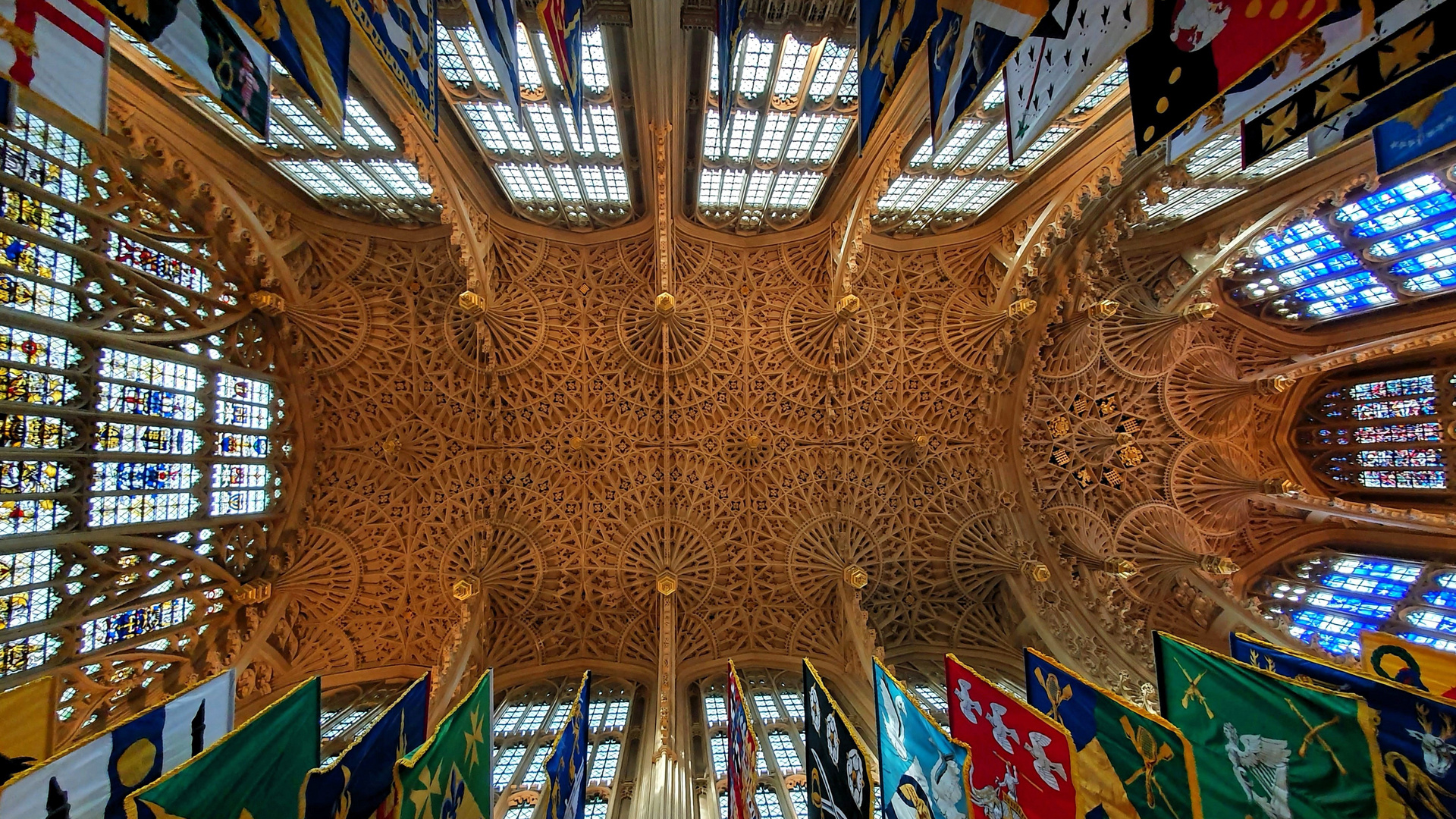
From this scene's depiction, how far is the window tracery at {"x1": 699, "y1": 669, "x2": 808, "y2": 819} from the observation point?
11.5 m

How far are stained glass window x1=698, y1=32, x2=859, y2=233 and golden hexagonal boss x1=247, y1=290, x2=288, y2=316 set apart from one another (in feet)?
34.3

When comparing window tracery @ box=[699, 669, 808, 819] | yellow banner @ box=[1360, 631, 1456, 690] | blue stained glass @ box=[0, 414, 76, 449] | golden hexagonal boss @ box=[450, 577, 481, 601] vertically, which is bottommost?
window tracery @ box=[699, 669, 808, 819]

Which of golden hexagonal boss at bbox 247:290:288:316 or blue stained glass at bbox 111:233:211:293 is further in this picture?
golden hexagonal boss at bbox 247:290:288:316

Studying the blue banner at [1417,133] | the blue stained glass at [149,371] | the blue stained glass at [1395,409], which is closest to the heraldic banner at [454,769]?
the blue stained glass at [149,371]

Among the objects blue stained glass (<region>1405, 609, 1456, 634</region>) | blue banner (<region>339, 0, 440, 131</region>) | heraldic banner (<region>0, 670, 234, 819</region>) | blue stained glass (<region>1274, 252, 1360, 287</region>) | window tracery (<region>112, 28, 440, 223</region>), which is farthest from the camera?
blue stained glass (<region>1274, 252, 1360, 287</region>)

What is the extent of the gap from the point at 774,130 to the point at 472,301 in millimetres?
8168

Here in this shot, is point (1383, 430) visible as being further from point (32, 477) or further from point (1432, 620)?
point (32, 477)

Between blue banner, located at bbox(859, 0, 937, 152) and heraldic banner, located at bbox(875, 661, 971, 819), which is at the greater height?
blue banner, located at bbox(859, 0, 937, 152)

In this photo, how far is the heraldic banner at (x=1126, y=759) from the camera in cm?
542

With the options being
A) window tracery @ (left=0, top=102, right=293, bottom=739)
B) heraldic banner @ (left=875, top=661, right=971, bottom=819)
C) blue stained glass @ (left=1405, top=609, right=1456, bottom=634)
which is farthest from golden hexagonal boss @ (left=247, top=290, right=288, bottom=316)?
blue stained glass @ (left=1405, top=609, right=1456, bottom=634)

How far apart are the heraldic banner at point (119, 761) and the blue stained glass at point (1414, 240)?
23.6 metres

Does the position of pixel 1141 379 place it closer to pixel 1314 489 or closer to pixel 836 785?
pixel 1314 489

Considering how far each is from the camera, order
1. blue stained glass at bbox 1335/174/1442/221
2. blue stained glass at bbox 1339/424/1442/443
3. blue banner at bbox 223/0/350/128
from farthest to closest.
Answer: blue stained glass at bbox 1339/424/1442/443 → blue stained glass at bbox 1335/174/1442/221 → blue banner at bbox 223/0/350/128

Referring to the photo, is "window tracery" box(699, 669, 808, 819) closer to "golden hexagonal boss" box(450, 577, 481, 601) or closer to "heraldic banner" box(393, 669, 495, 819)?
"heraldic banner" box(393, 669, 495, 819)
